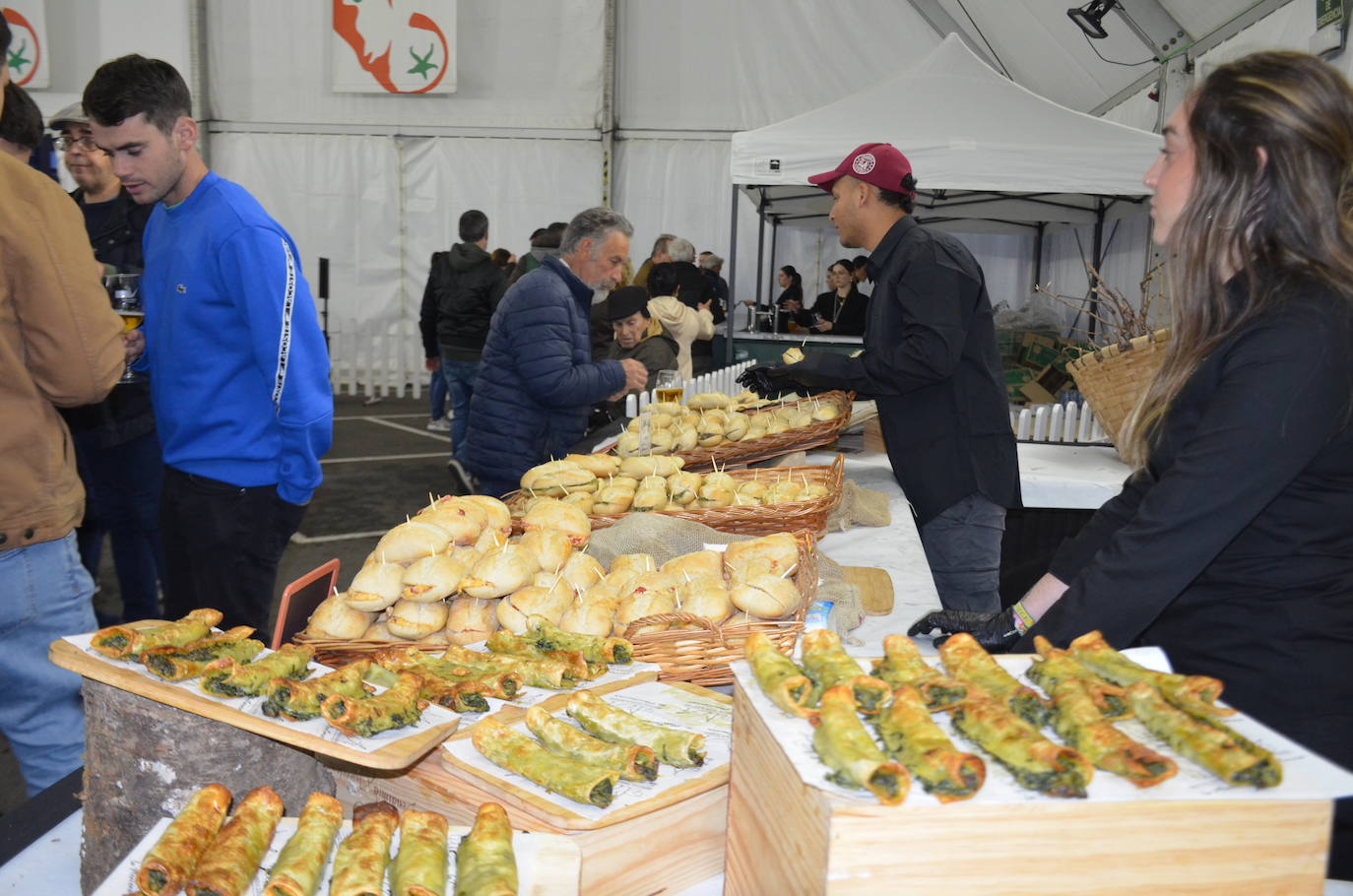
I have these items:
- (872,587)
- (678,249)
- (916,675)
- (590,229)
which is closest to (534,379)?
(590,229)

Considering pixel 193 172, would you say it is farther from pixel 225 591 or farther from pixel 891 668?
pixel 891 668

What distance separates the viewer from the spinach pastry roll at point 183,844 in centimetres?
103

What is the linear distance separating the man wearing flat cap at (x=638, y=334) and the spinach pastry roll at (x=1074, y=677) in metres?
5.06

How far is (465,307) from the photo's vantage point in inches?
324

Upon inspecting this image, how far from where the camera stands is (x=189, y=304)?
2600 mm

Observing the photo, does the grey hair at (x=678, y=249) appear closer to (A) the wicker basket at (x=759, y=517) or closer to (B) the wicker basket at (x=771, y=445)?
(B) the wicker basket at (x=771, y=445)

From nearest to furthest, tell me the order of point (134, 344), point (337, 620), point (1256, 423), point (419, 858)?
point (419, 858) < point (1256, 423) < point (337, 620) < point (134, 344)

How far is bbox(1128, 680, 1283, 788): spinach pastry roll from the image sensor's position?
89 cm

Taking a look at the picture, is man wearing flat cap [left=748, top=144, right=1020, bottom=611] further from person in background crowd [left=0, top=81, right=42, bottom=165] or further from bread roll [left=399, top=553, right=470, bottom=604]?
person in background crowd [left=0, top=81, right=42, bottom=165]

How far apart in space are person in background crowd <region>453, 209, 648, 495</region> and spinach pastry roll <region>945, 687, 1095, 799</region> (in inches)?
124

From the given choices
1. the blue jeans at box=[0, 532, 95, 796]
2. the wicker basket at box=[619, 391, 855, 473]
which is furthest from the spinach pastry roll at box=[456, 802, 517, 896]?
the wicker basket at box=[619, 391, 855, 473]

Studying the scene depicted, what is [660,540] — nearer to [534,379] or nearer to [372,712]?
[372,712]

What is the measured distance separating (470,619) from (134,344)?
153 centimetres

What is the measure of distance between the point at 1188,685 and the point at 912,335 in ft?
6.86
